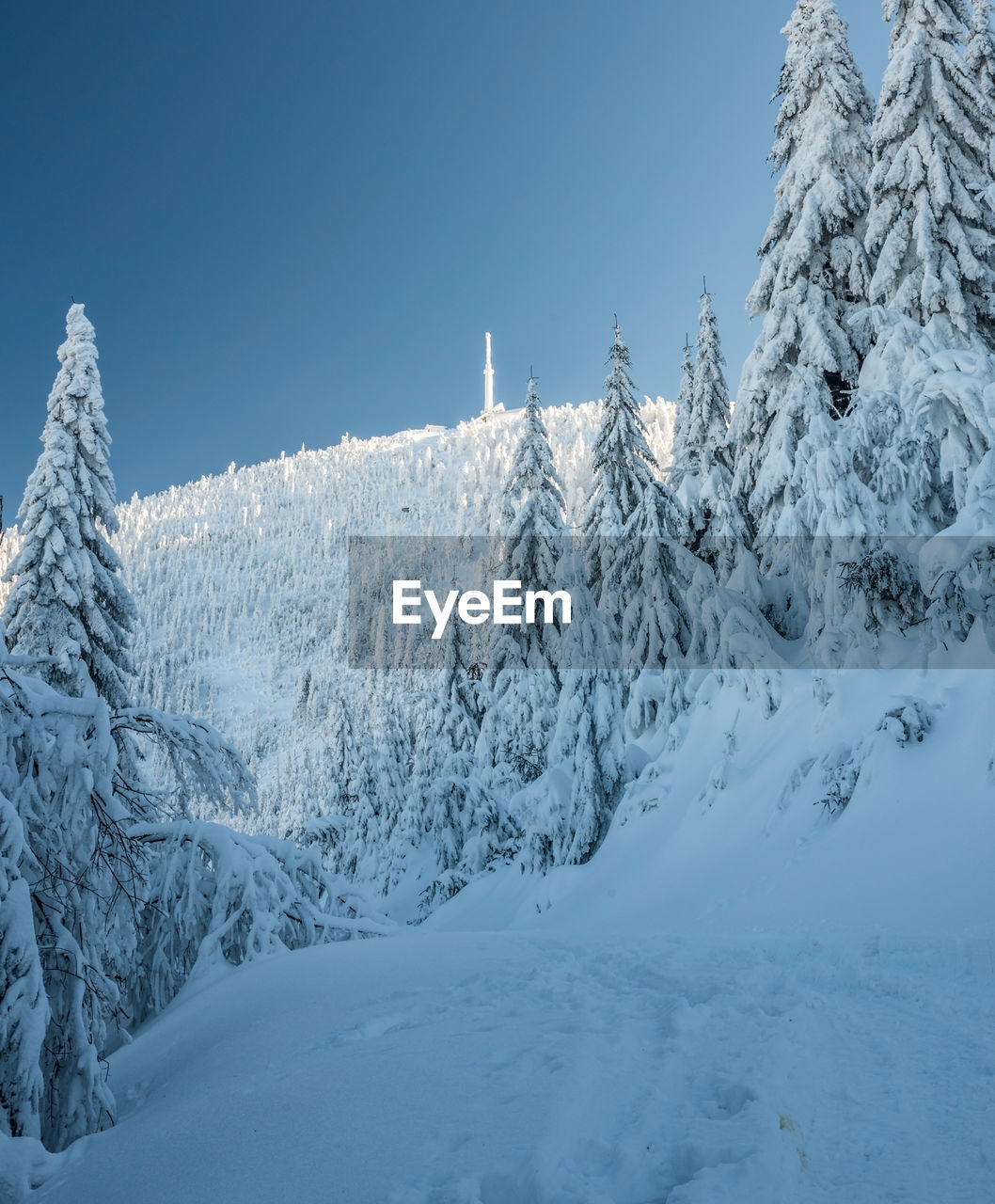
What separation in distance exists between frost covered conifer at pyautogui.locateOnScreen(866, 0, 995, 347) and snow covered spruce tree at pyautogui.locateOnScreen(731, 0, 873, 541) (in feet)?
2.89

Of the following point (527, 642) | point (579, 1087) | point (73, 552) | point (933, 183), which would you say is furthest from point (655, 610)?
point (579, 1087)

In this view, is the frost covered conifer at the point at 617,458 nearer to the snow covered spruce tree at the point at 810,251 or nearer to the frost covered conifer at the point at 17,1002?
the snow covered spruce tree at the point at 810,251

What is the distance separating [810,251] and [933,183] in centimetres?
228

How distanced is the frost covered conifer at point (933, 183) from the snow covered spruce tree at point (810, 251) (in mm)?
881

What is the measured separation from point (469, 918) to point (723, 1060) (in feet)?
45.2

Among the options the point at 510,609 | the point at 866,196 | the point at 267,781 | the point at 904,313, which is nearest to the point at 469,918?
the point at 510,609

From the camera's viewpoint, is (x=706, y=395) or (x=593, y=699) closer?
(x=593, y=699)

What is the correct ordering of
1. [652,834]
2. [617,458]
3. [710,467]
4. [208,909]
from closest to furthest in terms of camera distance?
[208,909]
[652,834]
[710,467]
[617,458]

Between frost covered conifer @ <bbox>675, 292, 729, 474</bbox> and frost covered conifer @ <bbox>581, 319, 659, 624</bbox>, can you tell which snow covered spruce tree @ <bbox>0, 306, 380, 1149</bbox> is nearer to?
frost covered conifer @ <bbox>581, 319, 659, 624</bbox>

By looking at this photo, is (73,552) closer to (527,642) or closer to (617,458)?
(527,642)

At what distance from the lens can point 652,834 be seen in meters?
12.6

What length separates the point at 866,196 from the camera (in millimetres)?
15352

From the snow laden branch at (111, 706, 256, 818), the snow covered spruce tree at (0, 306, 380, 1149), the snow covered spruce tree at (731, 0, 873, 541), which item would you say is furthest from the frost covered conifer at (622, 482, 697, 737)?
the snow laden branch at (111, 706, 256, 818)

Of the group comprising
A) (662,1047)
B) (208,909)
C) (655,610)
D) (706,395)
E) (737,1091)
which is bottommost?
(208,909)
